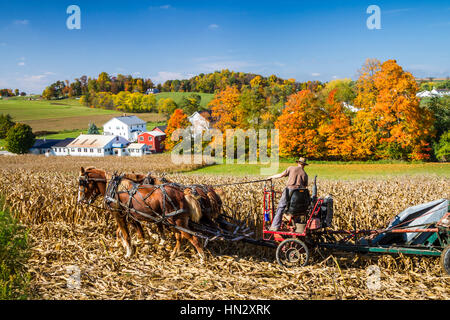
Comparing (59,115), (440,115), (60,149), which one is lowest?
(60,149)

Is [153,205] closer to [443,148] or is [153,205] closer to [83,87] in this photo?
[443,148]

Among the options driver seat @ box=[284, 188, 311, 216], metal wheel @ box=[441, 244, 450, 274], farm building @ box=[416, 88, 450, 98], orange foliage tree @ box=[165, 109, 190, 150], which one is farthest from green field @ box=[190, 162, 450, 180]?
metal wheel @ box=[441, 244, 450, 274]

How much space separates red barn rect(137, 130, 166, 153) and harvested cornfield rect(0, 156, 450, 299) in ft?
171

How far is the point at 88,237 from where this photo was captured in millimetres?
9180

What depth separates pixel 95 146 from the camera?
60.7 m

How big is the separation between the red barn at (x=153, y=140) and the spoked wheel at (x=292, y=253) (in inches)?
2214

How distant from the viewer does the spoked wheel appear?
24.1 feet

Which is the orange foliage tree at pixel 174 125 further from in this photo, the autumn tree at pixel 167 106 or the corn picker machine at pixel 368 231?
the corn picker machine at pixel 368 231

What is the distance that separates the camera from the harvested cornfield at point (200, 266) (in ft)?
21.0

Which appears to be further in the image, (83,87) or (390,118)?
(83,87)

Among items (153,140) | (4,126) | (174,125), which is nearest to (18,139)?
(4,126)

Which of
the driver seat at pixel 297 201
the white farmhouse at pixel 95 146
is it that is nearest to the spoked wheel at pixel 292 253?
the driver seat at pixel 297 201

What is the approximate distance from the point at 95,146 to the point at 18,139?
12626 mm
